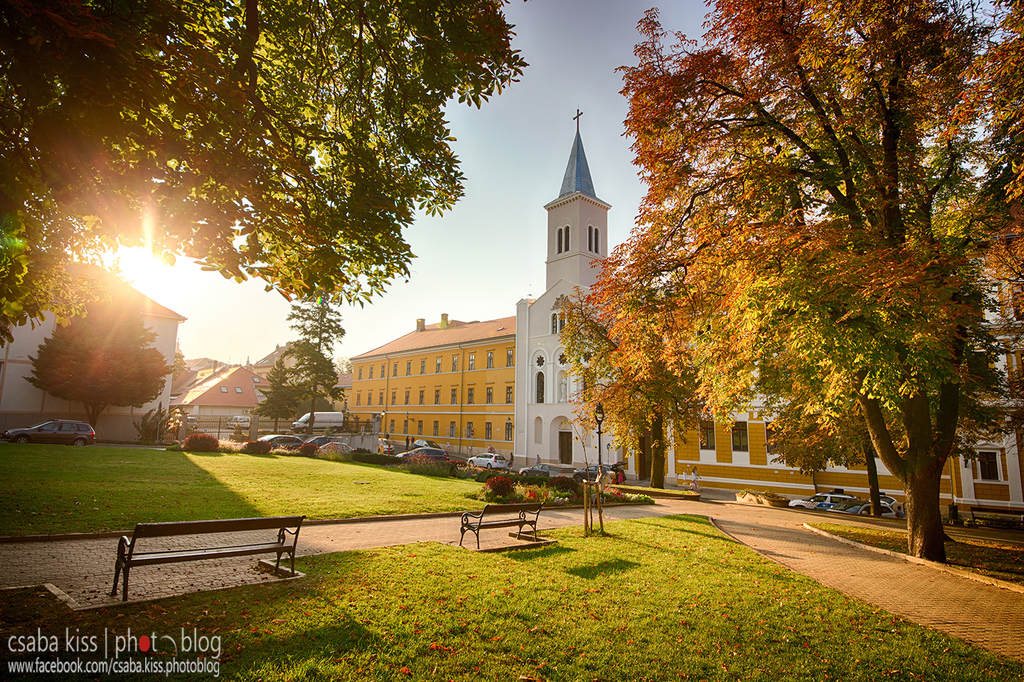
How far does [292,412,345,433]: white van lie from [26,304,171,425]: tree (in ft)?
55.0

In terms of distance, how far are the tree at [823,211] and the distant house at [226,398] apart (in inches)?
2131

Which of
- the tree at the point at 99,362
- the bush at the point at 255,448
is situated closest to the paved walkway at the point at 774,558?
the bush at the point at 255,448

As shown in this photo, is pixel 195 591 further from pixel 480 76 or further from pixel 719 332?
pixel 719 332

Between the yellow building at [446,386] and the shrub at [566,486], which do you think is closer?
the shrub at [566,486]

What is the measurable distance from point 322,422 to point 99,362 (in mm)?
22833

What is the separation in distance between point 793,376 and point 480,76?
389 inches

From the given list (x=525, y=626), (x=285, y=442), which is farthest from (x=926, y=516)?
(x=285, y=442)

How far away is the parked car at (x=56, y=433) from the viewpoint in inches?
985

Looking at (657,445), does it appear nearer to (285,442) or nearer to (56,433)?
(285,442)

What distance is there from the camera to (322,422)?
50.7 metres

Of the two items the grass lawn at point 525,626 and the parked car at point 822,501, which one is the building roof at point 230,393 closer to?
the parked car at point 822,501

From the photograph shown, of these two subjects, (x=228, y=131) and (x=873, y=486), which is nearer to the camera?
(x=228, y=131)

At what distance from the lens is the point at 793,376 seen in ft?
39.1

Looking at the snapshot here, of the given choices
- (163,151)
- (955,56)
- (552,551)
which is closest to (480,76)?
(163,151)
